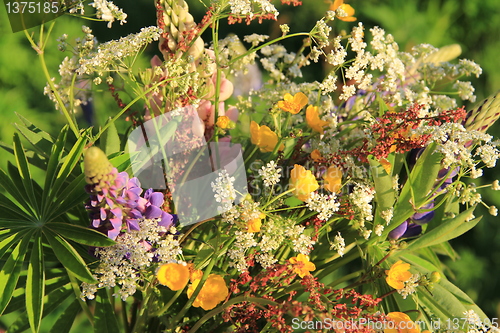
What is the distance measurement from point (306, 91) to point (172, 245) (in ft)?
1.13

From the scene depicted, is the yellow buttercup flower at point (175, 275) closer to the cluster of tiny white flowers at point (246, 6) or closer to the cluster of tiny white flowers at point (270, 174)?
the cluster of tiny white flowers at point (270, 174)

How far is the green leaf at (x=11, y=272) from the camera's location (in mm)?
570

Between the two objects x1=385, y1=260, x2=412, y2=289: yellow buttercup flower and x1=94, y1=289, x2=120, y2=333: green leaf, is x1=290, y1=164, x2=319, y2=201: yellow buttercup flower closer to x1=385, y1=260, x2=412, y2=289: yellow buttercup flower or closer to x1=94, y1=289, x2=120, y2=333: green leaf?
x1=385, y1=260, x2=412, y2=289: yellow buttercup flower

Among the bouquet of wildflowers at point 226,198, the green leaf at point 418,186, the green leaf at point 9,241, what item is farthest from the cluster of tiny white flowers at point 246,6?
the green leaf at point 9,241

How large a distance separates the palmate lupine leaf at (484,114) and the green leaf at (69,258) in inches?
23.3

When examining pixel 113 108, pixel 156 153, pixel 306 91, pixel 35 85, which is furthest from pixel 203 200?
pixel 35 85

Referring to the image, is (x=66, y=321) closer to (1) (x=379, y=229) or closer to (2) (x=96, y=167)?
(2) (x=96, y=167)

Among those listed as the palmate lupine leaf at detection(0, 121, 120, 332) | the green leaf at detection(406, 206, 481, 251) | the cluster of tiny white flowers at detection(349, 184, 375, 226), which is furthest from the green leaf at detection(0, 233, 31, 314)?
the green leaf at detection(406, 206, 481, 251)

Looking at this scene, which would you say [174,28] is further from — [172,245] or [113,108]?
[113,108]

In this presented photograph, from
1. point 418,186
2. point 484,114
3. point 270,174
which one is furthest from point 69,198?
point 484,114

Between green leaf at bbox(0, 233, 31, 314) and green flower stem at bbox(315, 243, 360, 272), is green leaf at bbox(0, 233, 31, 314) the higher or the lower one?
the higher one

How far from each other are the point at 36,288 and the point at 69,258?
2.8 inches

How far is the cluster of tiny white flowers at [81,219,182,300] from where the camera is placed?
55cm

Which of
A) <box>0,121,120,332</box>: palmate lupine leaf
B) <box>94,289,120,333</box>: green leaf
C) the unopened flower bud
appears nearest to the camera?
the unopened flower bud
